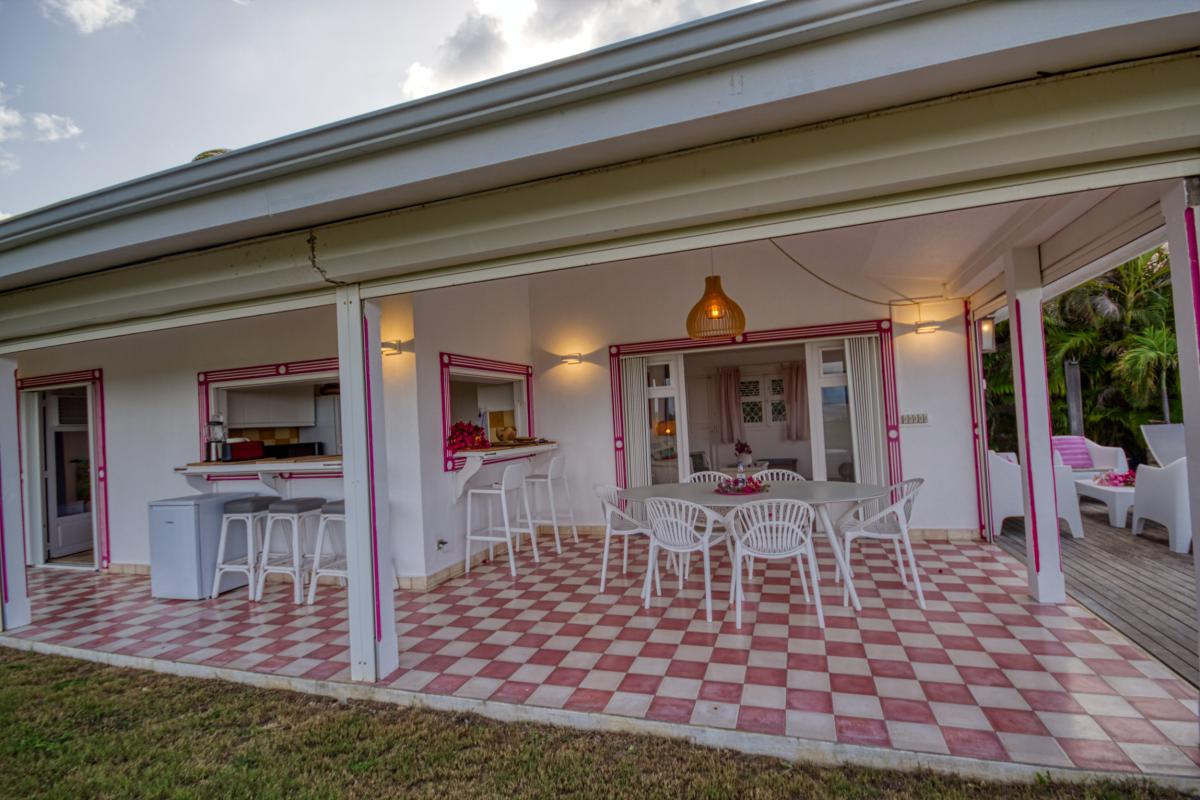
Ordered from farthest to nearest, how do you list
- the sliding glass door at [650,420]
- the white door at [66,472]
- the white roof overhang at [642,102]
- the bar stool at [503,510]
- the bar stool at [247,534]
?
the sliding glass door at [650,420] → the white door at [66,472] → the bar stool at [503,510] → the bar stool at [247,534] → the white roof overhang at [642,102]

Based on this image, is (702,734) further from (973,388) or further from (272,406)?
(272,406)

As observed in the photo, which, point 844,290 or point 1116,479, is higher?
point 844,290

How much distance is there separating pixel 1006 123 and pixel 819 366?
4.36 m

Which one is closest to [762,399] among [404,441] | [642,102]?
[404,441]

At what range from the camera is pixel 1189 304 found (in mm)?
1885

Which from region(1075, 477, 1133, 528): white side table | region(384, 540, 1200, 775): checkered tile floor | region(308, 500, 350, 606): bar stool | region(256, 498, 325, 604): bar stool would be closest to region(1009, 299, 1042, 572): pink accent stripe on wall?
region(384, 540, 1200, 775): checkered tile floor

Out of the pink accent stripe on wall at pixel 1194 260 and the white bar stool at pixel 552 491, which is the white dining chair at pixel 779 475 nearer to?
the white bar stool at pixel 552 491

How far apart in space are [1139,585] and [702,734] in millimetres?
3654

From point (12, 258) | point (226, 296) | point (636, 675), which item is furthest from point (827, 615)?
point (12, 258)

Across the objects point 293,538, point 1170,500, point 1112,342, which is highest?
point 1112,342

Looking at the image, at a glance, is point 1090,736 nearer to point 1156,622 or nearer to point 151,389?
point 1156,622

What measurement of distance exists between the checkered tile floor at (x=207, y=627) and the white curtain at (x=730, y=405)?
24.5 ft

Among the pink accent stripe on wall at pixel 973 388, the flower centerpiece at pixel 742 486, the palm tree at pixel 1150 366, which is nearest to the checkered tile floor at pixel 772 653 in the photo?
the pink accent stripe on wall at pixel 973 388

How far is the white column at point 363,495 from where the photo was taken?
9.93 ft
